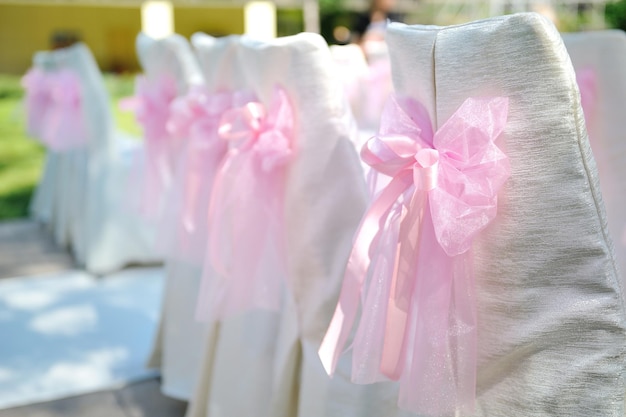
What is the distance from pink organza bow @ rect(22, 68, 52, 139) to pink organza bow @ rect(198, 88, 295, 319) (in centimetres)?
285

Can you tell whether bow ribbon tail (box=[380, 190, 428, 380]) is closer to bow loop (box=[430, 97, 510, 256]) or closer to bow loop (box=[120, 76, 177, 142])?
bow loop (box=[430, 97, 510, 256])

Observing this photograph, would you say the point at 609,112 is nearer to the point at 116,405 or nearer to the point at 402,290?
the point at 402,290

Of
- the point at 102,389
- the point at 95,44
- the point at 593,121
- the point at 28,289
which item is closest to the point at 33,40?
the point at 95,44

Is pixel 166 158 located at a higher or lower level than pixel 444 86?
lower

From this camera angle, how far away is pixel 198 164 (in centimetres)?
238

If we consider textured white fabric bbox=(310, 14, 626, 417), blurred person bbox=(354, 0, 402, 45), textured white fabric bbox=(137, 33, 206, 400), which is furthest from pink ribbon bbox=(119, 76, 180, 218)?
blurred person bbox=(354, 0, 402, 45)

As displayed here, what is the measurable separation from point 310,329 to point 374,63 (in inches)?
95.7

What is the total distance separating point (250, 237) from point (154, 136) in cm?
127

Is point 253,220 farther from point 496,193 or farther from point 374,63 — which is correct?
point 374,63

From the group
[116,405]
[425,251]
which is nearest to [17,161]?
[116,405]

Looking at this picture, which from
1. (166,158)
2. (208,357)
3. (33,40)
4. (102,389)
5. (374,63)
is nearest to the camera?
(208,357)

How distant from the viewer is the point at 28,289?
3580mm

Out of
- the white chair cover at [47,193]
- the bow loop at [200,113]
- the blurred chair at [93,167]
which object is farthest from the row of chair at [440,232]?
the white chair cover at [47,193]

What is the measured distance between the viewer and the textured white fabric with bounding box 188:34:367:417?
5.70 feet
